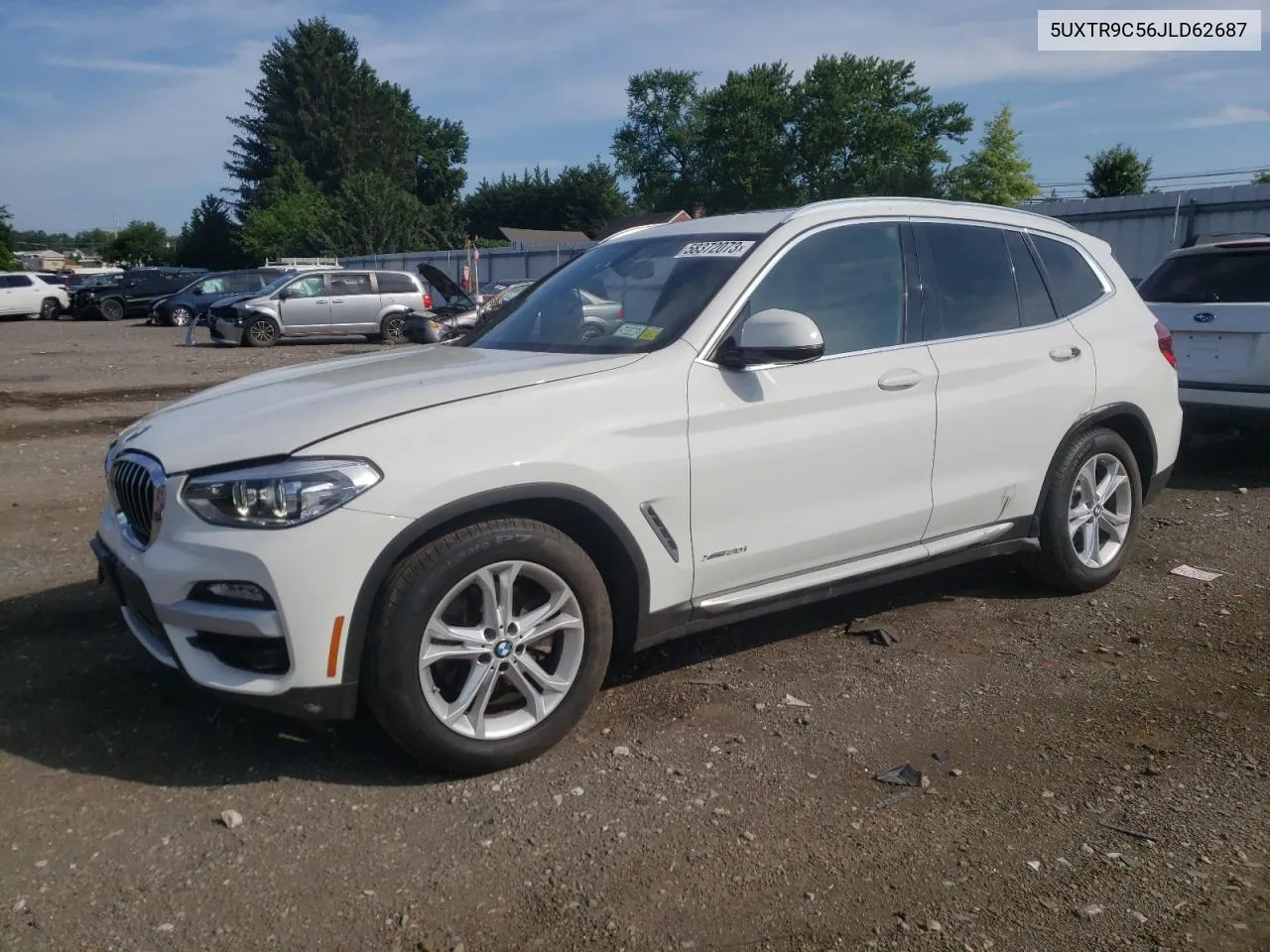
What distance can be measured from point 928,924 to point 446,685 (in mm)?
1633

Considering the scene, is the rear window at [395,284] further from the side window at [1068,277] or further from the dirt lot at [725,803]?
the side window at [1068,277]

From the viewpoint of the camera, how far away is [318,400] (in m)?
3.69

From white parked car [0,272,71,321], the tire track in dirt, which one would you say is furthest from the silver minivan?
white parked car [0,272,71,321]

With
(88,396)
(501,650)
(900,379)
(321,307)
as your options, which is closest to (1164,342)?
(900,379)

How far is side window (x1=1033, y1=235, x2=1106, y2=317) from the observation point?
17.4 ft

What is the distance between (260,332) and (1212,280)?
20059mm

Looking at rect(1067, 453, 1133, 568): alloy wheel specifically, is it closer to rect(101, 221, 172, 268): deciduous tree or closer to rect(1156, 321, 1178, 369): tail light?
rect(1156, 321, 1178, 369): tail light

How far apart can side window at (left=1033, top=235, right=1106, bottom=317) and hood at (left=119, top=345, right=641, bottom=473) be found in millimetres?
2461

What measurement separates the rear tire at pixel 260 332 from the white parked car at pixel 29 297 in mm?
16921

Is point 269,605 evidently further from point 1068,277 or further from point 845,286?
point 1068,277

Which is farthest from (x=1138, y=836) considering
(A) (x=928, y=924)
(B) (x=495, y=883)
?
(B) (x=495, y=883)

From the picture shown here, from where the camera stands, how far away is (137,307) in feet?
123

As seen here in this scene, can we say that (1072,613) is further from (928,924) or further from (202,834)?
(202,834)

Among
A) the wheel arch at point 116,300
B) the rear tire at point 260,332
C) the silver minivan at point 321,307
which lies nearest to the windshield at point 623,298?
the silver minivan at point 321,307
